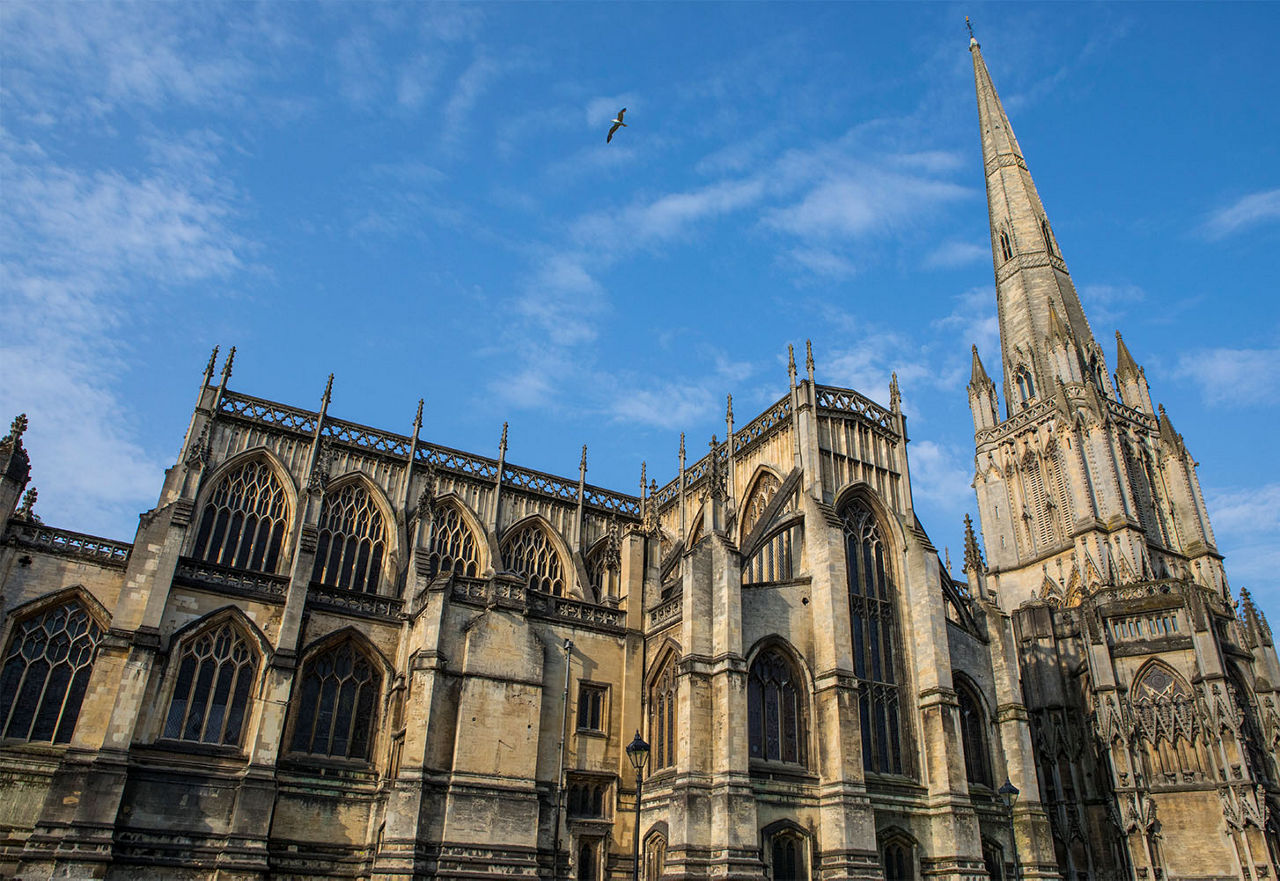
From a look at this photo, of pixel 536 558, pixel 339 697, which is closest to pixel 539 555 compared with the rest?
pixel 536 558

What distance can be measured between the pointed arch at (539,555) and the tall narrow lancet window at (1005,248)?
4198 centimetres

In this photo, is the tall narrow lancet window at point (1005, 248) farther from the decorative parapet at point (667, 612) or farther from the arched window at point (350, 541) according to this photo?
the arched window at point (350, 541)

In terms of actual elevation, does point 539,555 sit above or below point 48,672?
above

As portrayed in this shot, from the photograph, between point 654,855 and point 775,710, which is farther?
point 775,710

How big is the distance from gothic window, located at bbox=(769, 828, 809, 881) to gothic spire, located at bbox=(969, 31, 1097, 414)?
121ft

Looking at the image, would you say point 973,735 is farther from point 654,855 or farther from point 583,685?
point 583,685

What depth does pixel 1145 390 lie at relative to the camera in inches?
2066

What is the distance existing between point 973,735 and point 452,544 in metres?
18.8

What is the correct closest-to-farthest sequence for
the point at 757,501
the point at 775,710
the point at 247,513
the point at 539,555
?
the point at 775,710 → the point at 247,513 → the point at 757,501 → the point at 539,555

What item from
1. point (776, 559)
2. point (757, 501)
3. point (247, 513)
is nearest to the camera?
point (776, 559)

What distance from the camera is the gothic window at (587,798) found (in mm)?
25000

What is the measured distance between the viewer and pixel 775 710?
24.3 meters

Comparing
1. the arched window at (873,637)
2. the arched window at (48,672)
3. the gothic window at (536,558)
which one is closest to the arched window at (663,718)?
the arched window at (873,637)

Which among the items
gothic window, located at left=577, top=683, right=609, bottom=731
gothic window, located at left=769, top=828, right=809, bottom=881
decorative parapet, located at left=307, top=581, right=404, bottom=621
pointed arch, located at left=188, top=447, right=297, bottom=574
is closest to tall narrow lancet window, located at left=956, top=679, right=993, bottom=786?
gothic window, located at left=769, top=828, right=809, bottom=881
